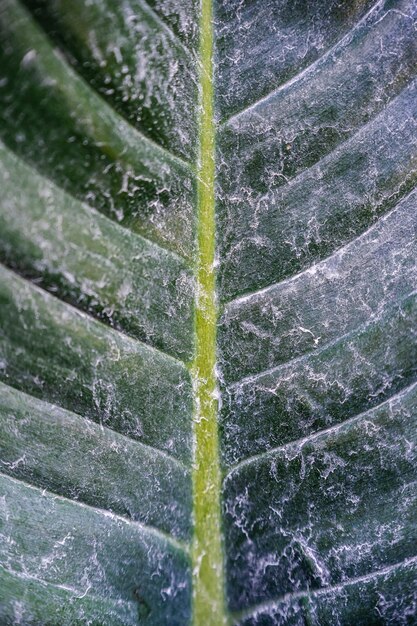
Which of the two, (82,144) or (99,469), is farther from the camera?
(99,469)

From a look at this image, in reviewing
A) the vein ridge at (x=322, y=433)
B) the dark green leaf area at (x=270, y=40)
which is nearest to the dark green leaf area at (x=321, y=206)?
the dark green leaf area at (x=270, y=40)

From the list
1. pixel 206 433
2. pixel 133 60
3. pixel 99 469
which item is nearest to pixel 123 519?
pixel 99 469

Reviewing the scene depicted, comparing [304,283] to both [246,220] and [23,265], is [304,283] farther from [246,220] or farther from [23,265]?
[23,265]

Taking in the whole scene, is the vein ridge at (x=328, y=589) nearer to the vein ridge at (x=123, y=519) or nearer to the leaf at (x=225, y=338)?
the leaf at (x=225, y=338)

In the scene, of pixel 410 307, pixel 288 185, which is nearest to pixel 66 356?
pixel 288 185

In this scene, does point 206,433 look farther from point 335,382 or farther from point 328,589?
point 328,589

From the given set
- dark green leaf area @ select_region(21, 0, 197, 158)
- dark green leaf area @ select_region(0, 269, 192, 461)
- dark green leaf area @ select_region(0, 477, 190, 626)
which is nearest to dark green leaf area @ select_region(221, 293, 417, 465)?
dark green leaf area @ select_region(0, 269, 192, 461)

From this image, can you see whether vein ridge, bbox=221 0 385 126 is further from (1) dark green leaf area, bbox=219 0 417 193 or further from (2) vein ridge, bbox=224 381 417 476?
(2) vein ridge, bbox=224 381 417 476
